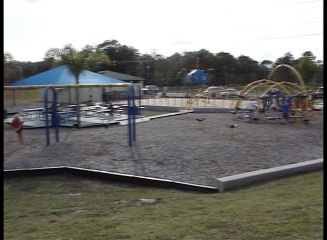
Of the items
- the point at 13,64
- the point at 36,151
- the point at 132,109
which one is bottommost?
the point at 36,151

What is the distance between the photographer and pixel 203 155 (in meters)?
9.98

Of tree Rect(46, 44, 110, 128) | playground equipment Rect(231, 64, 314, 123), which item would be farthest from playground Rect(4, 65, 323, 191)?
tree Rect(46, 44, 110, 128)

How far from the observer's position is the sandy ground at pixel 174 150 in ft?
28.4

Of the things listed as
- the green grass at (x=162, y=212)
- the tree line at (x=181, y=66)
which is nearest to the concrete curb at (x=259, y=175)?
the green grass at (x=162, y=212)

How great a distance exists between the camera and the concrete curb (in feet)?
22.4

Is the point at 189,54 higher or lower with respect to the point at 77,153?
higher

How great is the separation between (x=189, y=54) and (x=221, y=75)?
10483 mm

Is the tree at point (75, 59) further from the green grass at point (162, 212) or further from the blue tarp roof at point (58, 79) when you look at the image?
the green grass at point (162, 212)

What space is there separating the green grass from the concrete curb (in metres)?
0.20

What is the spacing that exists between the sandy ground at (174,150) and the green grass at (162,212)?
4.37 feet

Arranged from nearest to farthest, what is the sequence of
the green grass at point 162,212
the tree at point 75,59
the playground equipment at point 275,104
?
the green grass at point 162,212 < the tree at point 75,59 < the playground equipment at point 275,104

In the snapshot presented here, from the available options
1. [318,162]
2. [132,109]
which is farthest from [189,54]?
[318,162]

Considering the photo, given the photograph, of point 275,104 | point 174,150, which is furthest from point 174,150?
point 275,104

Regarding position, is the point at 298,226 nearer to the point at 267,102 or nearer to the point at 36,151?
the point at 36,151
